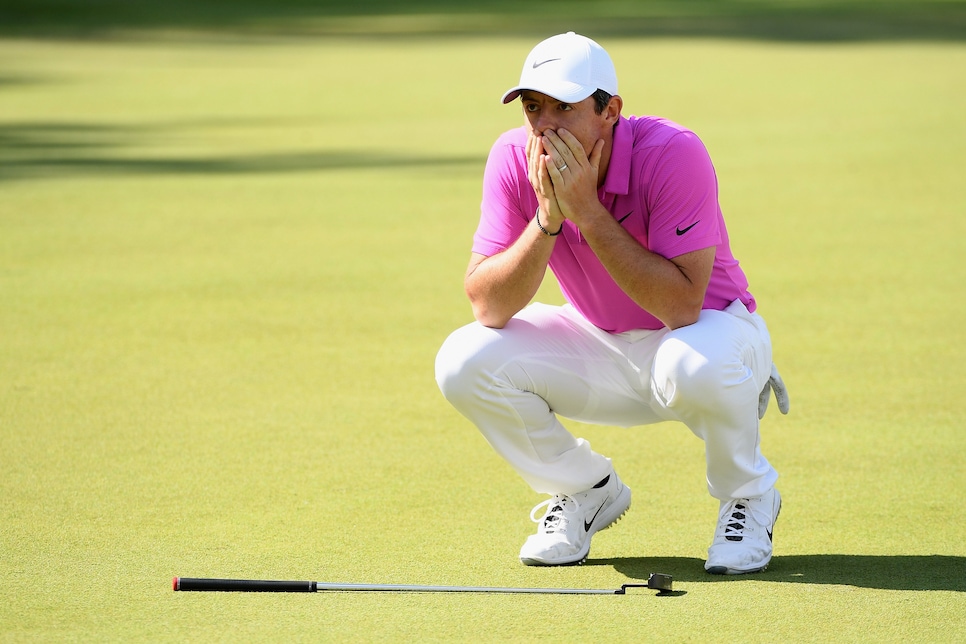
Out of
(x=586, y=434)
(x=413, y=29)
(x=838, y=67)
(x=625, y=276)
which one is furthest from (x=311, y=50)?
(x=625, y=276)

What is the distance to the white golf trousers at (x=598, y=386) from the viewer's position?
136 inches

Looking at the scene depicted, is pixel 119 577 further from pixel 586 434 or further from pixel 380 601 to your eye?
pixel 586 434

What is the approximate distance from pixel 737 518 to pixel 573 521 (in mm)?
419

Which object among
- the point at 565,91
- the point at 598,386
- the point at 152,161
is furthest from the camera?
the point at 152,161

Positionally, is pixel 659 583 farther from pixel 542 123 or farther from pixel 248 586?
pixel 542 123

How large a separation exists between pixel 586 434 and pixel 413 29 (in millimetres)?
20808

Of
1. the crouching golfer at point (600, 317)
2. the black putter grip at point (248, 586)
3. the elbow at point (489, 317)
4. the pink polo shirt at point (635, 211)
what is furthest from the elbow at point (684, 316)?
the black putter grip at point (248, 586)

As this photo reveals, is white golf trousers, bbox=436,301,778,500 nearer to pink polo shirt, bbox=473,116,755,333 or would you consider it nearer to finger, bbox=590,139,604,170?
pink polo shirt, bbox=473,116,755,333

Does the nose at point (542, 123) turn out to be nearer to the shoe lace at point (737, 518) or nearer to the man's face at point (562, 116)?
the man's face at point (562, 116)

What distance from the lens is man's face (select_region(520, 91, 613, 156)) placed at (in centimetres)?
352

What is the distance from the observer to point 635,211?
11.8 feet

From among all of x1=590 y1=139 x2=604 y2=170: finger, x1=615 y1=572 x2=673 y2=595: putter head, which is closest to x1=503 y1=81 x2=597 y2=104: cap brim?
x1=590 y1=139 x2=604 y2=170: finger

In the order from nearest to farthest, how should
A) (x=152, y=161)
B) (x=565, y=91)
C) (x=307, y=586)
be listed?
(x=307, y=586) < (x=565, y=91) < (x=152, y=161)

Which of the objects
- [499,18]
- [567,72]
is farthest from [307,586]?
[499,18]
